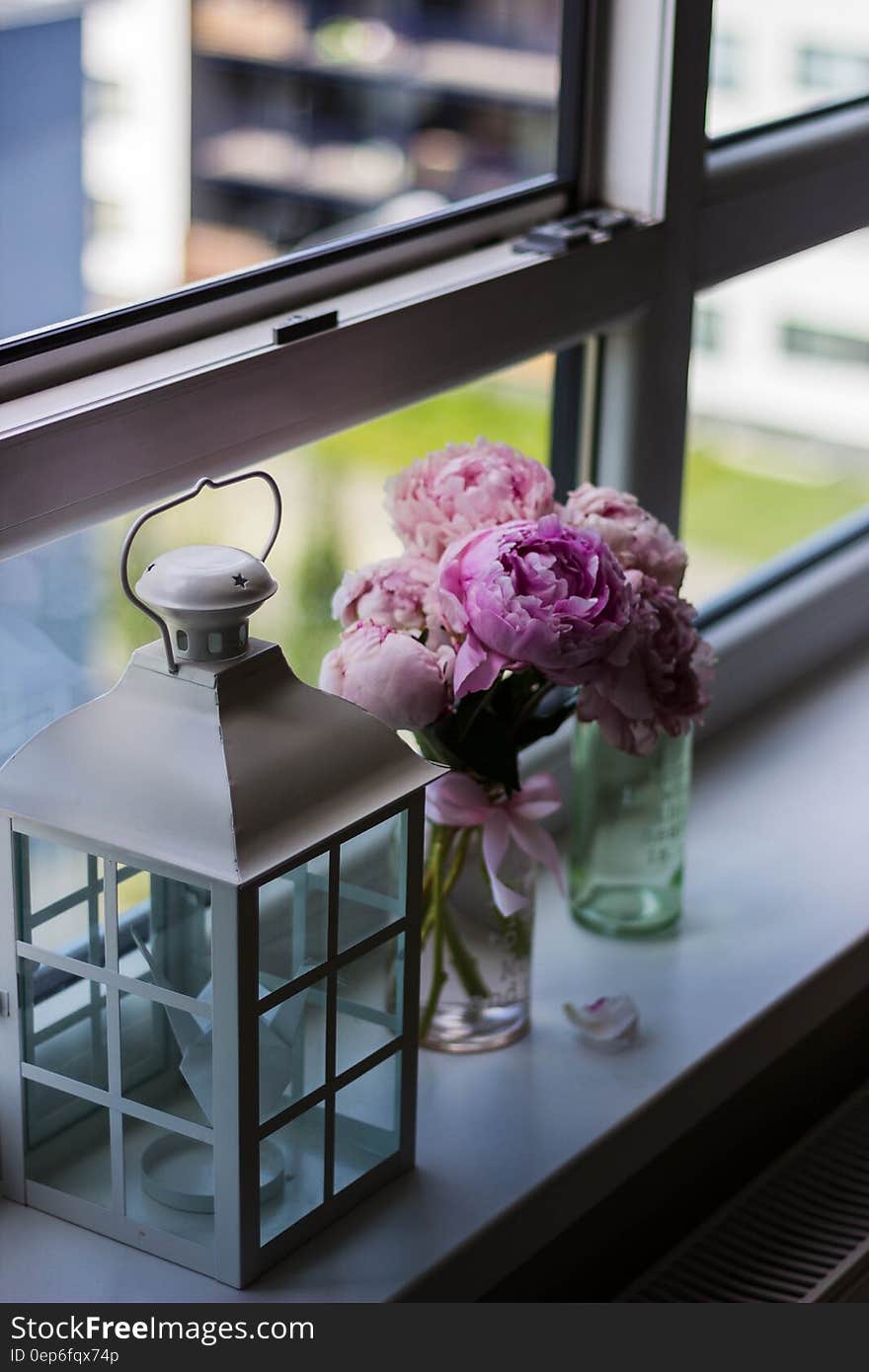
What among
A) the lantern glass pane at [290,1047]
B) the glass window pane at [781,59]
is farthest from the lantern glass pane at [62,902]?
the glass window pane at [781,59]

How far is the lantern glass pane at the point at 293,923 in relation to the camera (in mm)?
872

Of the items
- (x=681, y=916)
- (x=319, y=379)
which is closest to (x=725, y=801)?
(x=681, y=916)

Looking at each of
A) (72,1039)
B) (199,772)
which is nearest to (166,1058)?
→ (72,1039)

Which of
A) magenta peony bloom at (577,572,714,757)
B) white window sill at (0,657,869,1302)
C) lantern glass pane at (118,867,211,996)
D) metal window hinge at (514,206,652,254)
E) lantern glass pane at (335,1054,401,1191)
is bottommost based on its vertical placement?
white window sill at (0,657,869,1302)

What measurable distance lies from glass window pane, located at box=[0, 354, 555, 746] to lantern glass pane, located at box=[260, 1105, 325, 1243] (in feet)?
0.31

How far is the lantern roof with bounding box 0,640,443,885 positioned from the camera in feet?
2.72

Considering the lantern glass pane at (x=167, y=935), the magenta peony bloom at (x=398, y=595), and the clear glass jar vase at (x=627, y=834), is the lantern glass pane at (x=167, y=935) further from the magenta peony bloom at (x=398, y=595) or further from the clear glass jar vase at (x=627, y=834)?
the clear glass jar vase at (x=627, y=834)

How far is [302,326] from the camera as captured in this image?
1054mm

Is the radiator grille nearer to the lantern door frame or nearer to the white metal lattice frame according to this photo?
the lantern door frame

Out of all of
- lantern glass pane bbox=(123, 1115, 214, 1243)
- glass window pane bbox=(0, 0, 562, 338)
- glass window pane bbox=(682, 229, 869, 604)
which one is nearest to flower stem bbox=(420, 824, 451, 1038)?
lantern glass pane bbox=(123, 1115, 214, 1243)
